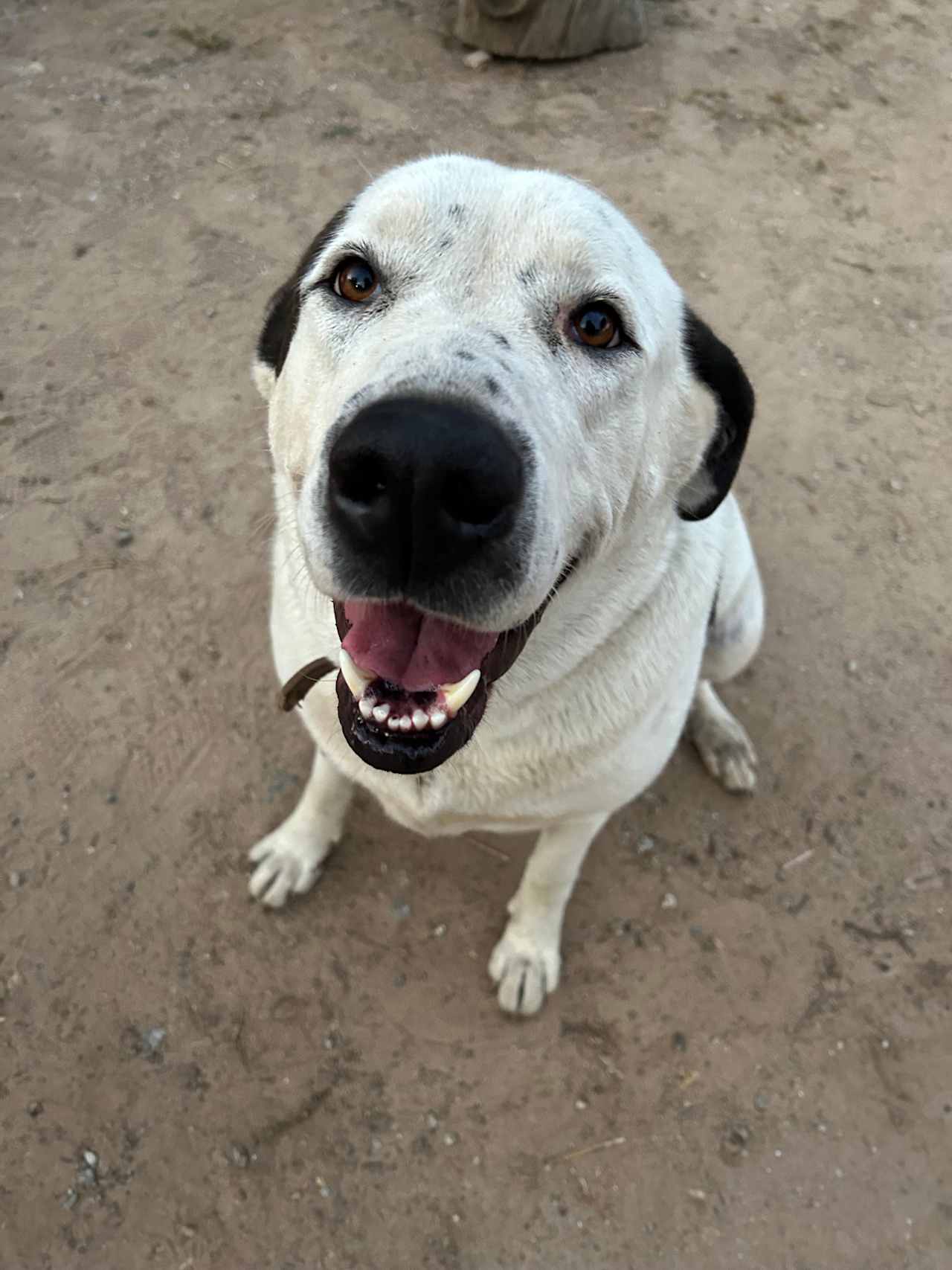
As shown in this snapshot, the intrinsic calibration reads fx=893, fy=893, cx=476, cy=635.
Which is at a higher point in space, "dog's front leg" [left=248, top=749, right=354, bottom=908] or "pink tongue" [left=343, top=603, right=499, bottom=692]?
"pink tongue" [left=343, top=603, right=499, bottom=692]

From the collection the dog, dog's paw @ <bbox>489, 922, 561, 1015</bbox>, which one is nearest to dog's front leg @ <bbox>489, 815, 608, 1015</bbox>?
dog's paw @ <bbox>489, 922, 561, 1015</bbox>

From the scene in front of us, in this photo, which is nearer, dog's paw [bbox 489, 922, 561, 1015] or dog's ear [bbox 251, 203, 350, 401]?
dog's ear [bbox 251, 203, 350, 401]

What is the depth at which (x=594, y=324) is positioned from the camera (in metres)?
1.70

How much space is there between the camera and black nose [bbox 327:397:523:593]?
1261 mm

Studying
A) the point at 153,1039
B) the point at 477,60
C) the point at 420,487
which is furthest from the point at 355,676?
the point at 477,60

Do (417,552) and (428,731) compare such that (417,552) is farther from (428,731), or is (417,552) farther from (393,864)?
(393,864)

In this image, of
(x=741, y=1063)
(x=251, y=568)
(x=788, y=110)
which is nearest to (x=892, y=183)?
(x=788, y=110)

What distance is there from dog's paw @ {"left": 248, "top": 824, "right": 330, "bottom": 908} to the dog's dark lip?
1.28 meters

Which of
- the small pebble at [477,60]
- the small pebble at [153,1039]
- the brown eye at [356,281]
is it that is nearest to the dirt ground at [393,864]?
the small pebble at [153,1039]

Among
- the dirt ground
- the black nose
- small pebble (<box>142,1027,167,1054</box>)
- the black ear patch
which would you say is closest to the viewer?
the black nose

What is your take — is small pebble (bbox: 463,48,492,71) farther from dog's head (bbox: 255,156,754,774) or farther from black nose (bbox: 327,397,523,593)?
black nose (bbox: 327,397,523,593)

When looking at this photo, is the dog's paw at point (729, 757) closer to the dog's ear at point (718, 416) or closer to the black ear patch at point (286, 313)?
the dog's ear at point (718, 416)

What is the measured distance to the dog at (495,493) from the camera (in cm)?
135

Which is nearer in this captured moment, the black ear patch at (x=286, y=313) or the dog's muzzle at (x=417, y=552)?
the dog's muzzle at (x=417, y=552)
